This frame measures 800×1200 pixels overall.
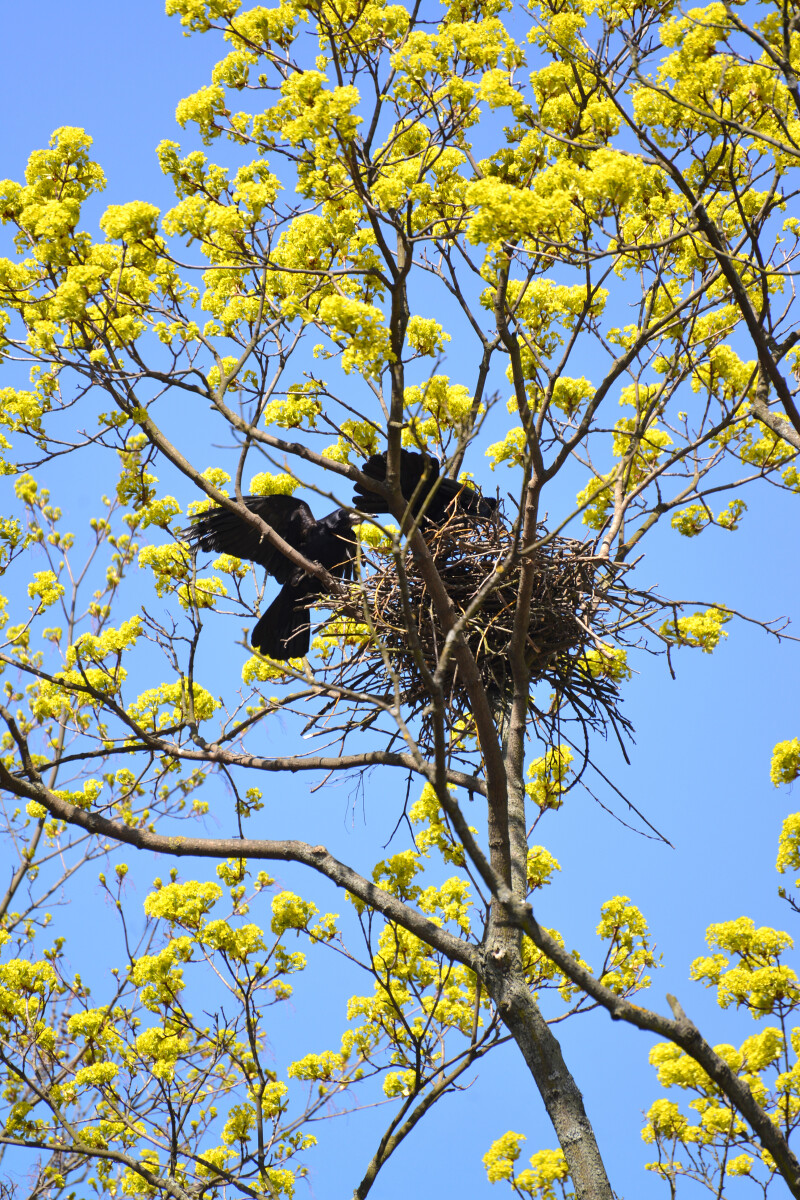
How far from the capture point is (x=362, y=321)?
3779mm

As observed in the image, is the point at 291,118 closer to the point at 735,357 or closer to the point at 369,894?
the point at 735,357

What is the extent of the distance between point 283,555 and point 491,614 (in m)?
1.45

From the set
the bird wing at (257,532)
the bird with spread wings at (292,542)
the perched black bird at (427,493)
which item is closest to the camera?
the perched black bird at (427,493)

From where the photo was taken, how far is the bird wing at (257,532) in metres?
6.36

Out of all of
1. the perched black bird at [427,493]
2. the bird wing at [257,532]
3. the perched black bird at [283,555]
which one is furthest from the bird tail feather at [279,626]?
the perched black bird at [427,493]

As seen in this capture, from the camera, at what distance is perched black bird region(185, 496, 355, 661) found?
21.0 feet

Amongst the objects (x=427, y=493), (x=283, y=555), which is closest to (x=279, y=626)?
(x=283, y=555)

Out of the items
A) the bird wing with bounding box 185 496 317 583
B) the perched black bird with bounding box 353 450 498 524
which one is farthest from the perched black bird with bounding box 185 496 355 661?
the perched black bird with bounding box 353 450 498 524

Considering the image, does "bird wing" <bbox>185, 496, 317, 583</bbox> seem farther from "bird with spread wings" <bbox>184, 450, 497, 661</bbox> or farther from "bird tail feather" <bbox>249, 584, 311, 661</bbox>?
"bird tail feather" <bbox>249, 584, 311, 661</bbox>

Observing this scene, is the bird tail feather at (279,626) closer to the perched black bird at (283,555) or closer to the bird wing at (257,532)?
the perched black bird at (283,555)

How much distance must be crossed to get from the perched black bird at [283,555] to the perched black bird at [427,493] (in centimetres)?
67

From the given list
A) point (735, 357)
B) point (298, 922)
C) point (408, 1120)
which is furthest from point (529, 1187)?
point (735, 357)

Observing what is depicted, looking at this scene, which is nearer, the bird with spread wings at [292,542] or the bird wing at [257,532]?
the bird with spread wings at [292,542]

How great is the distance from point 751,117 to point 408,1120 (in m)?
4.83
